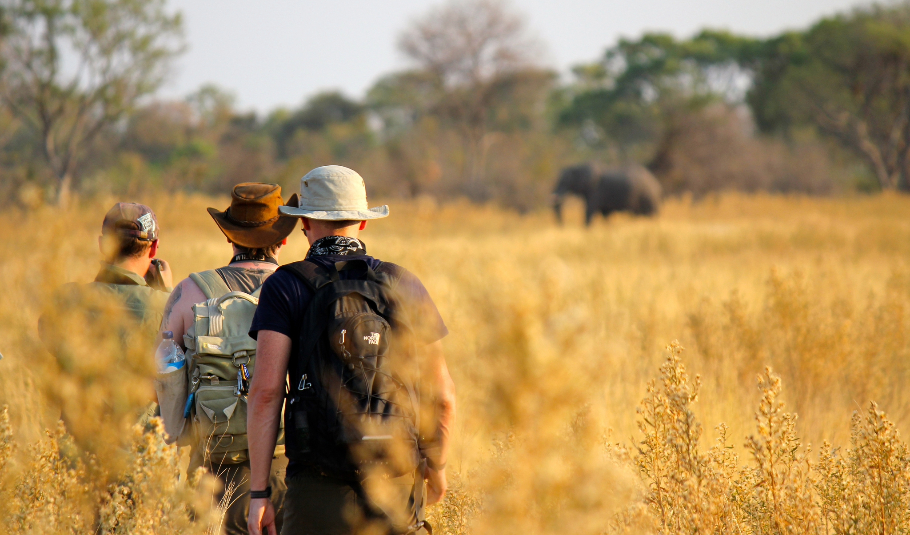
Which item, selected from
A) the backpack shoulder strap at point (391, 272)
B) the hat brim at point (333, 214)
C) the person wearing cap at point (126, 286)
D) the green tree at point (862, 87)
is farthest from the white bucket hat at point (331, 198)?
the green tree at point (862, 87)

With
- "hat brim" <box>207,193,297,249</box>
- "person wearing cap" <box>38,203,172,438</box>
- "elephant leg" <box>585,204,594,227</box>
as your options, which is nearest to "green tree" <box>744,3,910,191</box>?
"elephant leg" <box>585,204,594,227</box>

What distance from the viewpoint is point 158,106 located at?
40.8m

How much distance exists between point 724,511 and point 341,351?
4.96 ft

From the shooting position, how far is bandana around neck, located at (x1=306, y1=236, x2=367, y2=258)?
7.55 feet

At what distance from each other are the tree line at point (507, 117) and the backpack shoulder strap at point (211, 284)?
1612 centimetres

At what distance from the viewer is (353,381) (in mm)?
2090

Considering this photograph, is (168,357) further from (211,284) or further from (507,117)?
(507,117)

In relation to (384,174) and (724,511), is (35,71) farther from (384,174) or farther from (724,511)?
(724,511)

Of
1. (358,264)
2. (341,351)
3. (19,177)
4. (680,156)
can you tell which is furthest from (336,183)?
(680,156)

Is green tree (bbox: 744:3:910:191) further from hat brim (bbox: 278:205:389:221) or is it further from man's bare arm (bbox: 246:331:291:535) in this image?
man's bare arm (bbox: 246:331:291:535)

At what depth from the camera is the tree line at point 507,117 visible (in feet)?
75.3

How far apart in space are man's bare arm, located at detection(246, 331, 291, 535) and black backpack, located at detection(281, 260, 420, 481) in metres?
0.05

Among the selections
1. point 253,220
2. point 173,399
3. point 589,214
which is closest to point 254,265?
point 253,220

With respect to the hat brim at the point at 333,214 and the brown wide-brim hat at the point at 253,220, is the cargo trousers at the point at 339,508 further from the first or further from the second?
the brown wide-brim hat at the point at 253,220
